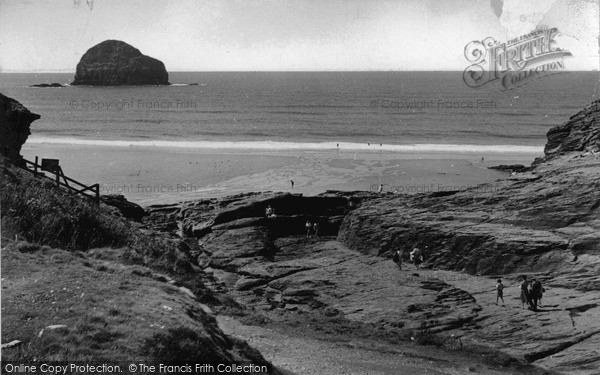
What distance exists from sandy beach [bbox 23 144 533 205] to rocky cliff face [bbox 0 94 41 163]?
11823 mm

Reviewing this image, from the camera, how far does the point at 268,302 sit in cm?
2502

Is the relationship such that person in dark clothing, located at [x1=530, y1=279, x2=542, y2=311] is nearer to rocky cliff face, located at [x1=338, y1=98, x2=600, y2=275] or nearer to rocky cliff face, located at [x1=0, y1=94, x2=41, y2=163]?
rocky cliff face, located at [x1=338, y1=98, x2=600, y2=275]

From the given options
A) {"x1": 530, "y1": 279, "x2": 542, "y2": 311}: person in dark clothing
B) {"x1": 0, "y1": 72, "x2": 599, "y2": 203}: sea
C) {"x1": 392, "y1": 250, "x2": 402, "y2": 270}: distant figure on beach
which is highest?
{"x1": 0, "y1": 72, "x2": 599, "y2": 203}: sea

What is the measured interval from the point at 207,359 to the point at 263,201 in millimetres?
23289

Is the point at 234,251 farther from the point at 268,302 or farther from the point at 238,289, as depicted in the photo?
the point at 268,302

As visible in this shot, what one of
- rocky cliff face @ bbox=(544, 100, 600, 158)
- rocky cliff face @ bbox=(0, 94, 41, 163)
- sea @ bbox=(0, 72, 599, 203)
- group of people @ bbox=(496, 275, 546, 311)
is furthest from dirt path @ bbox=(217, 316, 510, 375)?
sea @ bbox=(0, 72, 599, 203)

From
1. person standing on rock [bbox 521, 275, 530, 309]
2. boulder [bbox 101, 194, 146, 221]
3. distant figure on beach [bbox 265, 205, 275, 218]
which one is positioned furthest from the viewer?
boulder [bbox 101, 194, 146, 221]

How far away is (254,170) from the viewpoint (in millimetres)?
58250

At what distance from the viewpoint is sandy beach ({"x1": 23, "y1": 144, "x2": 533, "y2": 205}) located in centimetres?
4965

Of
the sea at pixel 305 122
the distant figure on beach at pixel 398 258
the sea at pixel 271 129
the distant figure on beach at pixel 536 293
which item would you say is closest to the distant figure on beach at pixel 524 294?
the distant figure on beach at pixel 536 293

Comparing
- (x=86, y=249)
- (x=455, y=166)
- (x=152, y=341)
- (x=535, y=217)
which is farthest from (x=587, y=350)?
(x=455, y=166)

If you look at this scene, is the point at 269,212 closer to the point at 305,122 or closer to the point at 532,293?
the point at 532,293

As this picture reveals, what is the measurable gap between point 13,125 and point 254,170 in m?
27.5

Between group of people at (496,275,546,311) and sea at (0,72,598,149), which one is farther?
sea at (0,72,598,149)
